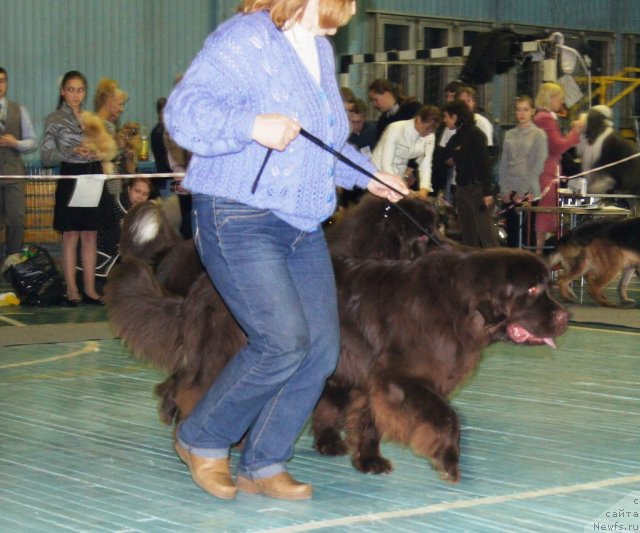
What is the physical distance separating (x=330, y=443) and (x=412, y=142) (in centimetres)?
596

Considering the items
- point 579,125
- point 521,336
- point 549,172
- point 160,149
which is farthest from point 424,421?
point 579,125

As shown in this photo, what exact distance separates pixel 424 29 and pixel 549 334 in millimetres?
16252

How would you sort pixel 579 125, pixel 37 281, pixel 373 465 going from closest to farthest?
1. pixel 373 465
2. pixel 37 281
3. pixel 579 125

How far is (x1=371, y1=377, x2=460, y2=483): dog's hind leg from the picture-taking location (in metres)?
4.15

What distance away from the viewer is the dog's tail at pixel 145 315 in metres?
4.62

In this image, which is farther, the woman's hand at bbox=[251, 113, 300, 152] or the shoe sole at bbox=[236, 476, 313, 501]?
the shoe sole at bbox=[236, 476, 313, 501]

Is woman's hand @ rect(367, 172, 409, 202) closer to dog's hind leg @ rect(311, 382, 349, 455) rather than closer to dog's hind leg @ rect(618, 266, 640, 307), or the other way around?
dog's hind leg @ rect(311, 382, 349, 455)

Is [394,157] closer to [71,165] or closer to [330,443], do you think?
[71,165]

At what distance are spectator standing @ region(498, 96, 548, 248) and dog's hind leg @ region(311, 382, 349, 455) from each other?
7.76m

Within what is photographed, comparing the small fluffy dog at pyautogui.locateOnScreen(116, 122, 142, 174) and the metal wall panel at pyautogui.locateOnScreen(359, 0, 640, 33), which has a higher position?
the metal wall panel at pyautogui.locateOnScreen(359, 0, 640, 33)

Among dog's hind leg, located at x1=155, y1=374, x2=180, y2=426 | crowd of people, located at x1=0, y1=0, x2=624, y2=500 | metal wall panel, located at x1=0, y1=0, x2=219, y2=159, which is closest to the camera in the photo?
crowd of people, located at x1=0, y1=0, x2=624, y2=500

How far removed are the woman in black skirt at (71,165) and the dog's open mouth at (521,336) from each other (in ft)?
21.7

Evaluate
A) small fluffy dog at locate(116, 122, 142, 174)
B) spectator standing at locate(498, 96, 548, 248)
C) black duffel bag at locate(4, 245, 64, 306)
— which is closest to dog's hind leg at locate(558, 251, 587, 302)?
spectator standing at locate(498, 96, 548, 248)

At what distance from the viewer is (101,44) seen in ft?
51.8
